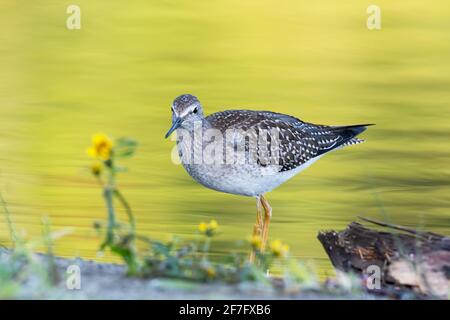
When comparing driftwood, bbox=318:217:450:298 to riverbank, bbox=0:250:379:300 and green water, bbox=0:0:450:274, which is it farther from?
green water, bbox=0:0:450:274

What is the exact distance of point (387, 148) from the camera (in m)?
12.4

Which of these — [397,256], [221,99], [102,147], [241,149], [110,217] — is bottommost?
[397,256]

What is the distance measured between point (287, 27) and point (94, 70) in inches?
163

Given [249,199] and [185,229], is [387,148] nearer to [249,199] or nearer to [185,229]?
[249,199]

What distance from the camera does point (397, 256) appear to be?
729 centimetres

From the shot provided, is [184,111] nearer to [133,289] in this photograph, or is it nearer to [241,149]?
[241,149]

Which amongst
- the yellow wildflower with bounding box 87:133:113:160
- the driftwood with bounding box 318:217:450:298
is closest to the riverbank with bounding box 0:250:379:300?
the driftwood with bounding box 318:217:450:298

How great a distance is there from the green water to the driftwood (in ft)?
3.44

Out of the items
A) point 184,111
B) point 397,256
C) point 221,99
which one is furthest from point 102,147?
point 221,99

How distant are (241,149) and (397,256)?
2266 mm

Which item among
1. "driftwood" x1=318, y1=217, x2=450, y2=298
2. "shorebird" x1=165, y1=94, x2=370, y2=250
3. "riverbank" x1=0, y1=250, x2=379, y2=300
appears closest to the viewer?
"riverbank" x1=0, y1=250, x2=379, y2=300

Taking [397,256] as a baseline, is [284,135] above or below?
above

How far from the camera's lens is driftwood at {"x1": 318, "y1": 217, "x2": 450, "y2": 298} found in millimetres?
7094

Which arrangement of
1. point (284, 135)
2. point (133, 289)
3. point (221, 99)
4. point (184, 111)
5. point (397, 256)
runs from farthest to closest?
point (221, 99)
point (284, 135)
point (184, 111)
point (397, 256)
point (133, 289)
